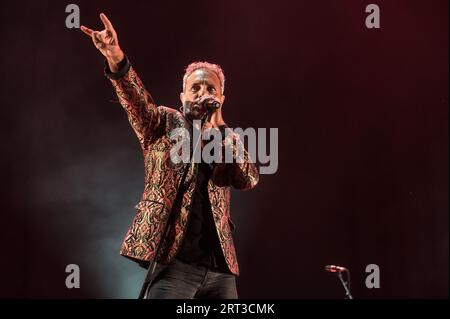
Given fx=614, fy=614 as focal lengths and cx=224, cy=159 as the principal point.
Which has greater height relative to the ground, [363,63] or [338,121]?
[363,63]

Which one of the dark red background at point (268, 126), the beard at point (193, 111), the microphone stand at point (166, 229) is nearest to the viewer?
the microphone stand at point (166, 229)

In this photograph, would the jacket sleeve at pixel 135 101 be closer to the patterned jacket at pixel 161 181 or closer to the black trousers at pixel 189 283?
the patterned jacket at pixel 161 181

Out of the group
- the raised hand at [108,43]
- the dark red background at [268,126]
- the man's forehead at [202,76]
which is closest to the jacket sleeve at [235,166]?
the man's forehead at [202,76]

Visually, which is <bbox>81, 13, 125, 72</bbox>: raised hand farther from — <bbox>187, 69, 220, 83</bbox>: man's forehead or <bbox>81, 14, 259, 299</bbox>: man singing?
<bbox>187, 69, 220, 83</bbox>: man's forehead

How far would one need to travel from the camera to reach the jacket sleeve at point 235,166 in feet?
6.84

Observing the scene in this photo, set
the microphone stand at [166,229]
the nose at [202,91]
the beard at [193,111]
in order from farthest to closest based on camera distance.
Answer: the nose at [202,91]
the beard at [193,111]
the microphone stand at [166,229]

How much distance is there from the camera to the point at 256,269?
163 inches

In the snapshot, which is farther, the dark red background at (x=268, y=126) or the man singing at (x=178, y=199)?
the dark red background at (x=268, y=126)

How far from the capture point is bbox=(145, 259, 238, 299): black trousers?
6.24 feet

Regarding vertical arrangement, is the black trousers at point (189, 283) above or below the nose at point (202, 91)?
below
